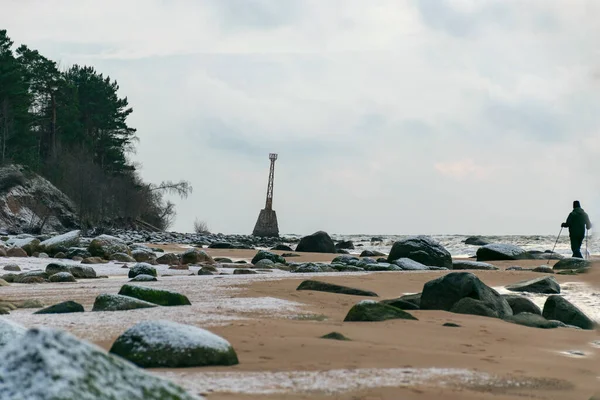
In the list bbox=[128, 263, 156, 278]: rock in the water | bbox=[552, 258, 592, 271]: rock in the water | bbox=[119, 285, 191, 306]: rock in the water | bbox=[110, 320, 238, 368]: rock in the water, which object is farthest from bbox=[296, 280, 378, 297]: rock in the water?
bbox=[552, 258, 592, 271]: rock in the water

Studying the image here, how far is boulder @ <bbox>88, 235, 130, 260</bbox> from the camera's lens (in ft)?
59.6

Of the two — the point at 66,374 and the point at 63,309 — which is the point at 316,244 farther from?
the point at 66,374

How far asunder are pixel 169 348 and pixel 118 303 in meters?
2.72

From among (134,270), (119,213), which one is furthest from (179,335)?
(119,213)

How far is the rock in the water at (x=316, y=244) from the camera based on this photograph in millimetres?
28703

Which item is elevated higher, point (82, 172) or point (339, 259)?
point (82, 172)

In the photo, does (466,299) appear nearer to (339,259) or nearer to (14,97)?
(339,259)

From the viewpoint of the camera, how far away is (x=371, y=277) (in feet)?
41.7

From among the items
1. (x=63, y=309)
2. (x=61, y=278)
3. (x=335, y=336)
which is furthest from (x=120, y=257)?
(x=335, y=336)

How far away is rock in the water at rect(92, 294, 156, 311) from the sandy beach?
216 mm

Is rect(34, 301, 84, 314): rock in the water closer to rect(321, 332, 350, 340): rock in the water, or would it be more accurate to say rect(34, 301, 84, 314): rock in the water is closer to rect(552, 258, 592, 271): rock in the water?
rect(321, 332, 350, 340): rock in the water

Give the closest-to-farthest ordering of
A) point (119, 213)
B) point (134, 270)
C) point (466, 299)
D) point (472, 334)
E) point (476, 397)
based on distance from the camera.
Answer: point (476, 397) → point (472, 334) → point (466, 299) → point (134, 270) → point (119, 213)

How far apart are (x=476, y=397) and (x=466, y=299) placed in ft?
14.3

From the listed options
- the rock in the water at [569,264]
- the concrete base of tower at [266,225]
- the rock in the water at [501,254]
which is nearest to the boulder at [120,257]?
the rock in the water at [569,264]
